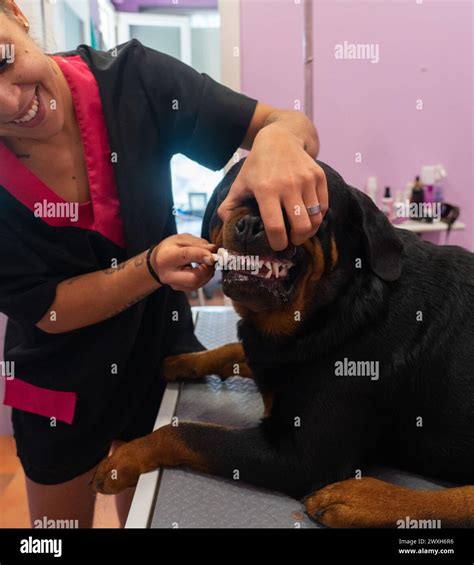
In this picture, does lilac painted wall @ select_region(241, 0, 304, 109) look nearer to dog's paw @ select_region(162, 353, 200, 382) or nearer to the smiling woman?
the smiling woman

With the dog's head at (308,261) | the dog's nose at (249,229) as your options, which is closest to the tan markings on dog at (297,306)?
the dog's head at (308,261)

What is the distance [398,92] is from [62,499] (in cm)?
242

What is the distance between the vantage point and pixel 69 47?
94.7 inches

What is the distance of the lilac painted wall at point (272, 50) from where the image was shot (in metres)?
2.66

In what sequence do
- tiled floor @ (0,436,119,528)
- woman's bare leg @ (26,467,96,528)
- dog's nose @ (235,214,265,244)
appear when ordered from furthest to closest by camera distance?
tiled floor @ (0,436,119,528) → woman's bare leg @ (26,467,96,528) → dog's nose @ (235,214,265,244)

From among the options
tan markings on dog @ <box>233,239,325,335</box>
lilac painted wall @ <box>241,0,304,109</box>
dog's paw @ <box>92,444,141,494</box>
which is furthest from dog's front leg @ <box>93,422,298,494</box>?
lilac painted wall @ <box>241,0,304,109</box>

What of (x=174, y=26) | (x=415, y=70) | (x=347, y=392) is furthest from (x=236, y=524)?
(x=174, y=26)

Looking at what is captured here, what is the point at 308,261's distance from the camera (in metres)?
0.96

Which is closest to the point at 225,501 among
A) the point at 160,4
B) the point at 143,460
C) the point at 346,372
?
the point at 143,460

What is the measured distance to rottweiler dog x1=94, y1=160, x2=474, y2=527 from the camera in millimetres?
905

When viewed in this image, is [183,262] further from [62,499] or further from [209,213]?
[62,499]

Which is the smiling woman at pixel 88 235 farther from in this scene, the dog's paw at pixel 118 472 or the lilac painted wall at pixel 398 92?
the lilac painted wall at pixel 398 92

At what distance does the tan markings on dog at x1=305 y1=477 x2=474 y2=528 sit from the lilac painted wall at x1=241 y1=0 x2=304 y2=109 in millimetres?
2261

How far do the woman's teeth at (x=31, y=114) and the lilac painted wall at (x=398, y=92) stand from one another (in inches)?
77.8
